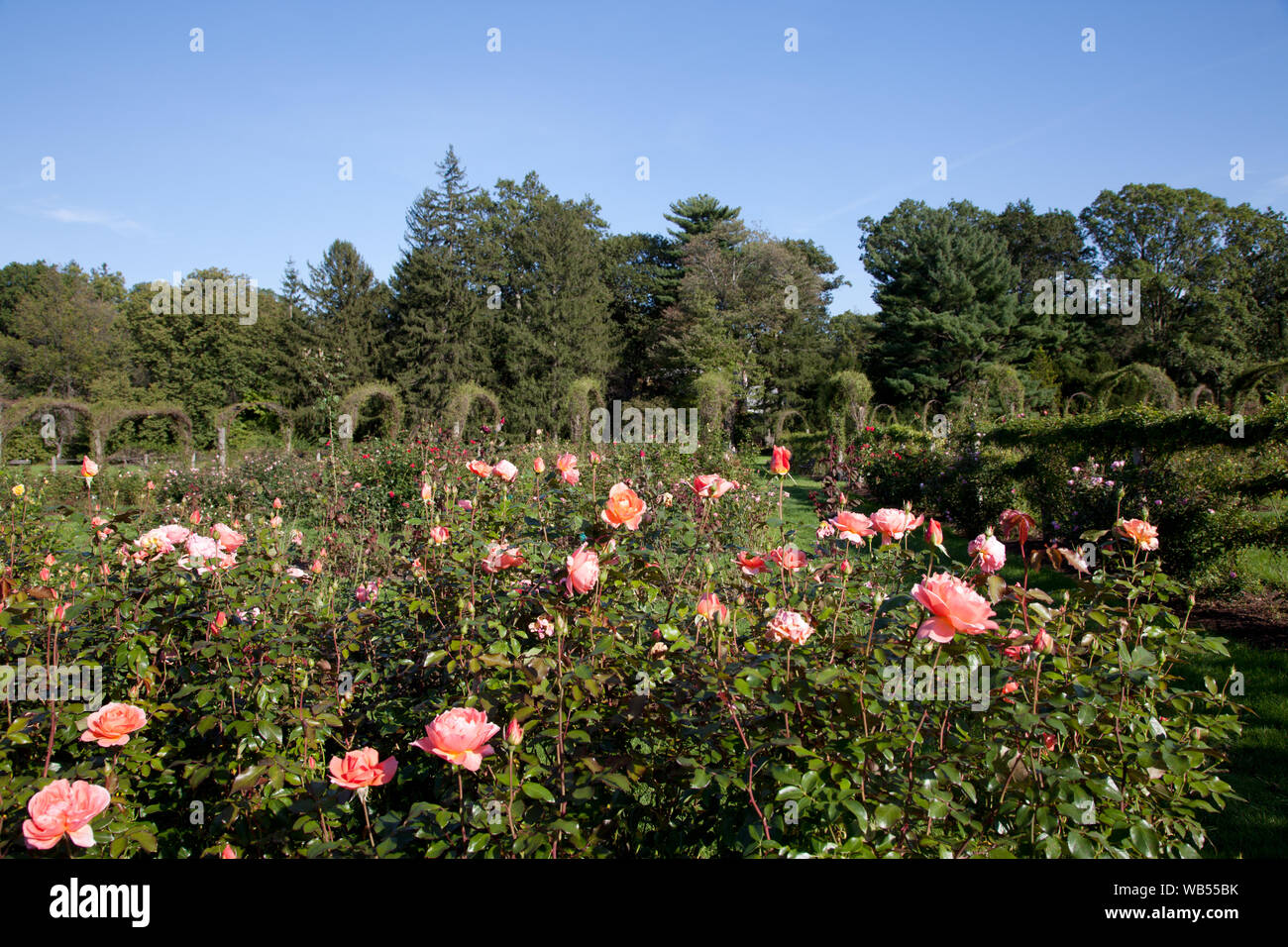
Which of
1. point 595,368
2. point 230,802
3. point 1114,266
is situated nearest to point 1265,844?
point 230,802

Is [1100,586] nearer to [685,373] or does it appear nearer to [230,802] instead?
[230,802]

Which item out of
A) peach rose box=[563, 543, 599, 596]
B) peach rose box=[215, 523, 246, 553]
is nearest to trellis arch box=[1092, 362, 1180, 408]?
peach rose box=[563, 543, 599, 596]

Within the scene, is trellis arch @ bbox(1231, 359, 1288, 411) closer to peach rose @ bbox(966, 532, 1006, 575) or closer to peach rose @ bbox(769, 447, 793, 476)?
peach rose @ bbox(769, 447, 793, 476)

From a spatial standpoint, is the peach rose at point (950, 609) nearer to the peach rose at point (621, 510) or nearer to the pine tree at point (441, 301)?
the peach rose at point (621, 510)

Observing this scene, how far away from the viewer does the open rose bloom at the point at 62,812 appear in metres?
1.13

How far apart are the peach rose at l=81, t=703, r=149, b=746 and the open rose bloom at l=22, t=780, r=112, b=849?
15 centimetres

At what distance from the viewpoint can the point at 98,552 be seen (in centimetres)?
245

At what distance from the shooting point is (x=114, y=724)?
4.41ft

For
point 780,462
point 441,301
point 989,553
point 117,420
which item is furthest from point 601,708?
point 441,301

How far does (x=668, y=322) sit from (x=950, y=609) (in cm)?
2768

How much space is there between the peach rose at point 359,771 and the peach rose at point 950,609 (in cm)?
90

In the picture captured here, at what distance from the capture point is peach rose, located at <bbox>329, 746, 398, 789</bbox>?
116cm

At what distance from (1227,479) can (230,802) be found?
581 centimetres

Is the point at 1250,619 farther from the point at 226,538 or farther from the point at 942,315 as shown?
the point at 942,315
